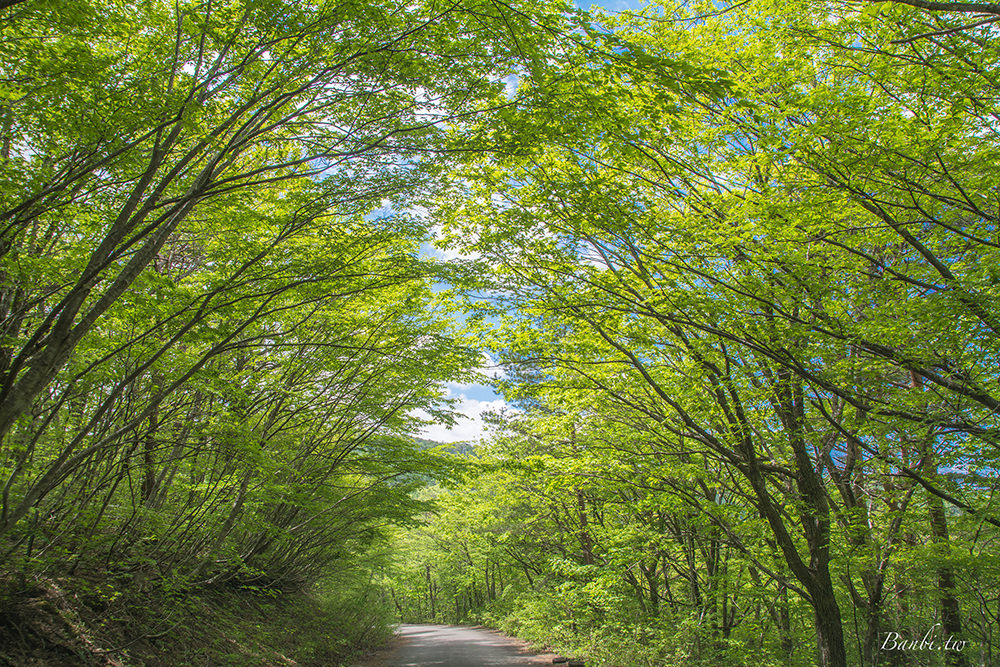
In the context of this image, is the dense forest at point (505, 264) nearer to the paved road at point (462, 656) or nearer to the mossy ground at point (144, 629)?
the mossy ground at point (144, 629)

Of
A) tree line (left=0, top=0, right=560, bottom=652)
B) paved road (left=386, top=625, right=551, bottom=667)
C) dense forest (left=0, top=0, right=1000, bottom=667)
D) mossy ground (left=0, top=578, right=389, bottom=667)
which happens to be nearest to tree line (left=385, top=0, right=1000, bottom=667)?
dense forest (left=0, top=0, right=1000, bottom=667)

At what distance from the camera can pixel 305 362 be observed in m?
8.90

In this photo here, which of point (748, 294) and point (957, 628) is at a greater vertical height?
point (748, 294)

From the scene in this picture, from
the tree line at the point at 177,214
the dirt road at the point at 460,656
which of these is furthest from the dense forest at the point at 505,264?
the dirt road at the point at 460,656

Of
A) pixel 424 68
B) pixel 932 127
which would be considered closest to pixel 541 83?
pixel 424 68

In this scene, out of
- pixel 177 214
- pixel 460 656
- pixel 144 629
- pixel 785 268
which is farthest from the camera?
pixel 460 656

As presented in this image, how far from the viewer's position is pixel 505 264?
24.0ft

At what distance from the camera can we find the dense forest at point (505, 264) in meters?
4.20

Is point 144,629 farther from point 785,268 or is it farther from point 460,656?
point 460,656

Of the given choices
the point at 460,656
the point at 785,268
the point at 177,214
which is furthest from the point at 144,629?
the point at 460,656

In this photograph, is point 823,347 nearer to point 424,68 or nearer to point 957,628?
point 424,68

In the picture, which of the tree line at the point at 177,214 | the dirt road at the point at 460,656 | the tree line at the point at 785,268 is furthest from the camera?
the dirt road at the point at 460,656

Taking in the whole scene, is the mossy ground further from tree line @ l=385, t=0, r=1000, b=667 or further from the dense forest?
tree line @ l=385, t=0, r=1000, b=667

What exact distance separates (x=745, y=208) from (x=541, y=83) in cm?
276
